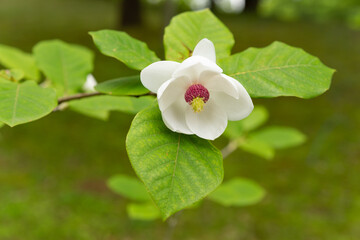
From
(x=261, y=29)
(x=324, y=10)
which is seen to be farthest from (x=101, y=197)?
(x=261, y=29)

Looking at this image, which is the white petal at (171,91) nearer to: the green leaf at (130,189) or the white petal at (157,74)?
the white petal at (157,74)

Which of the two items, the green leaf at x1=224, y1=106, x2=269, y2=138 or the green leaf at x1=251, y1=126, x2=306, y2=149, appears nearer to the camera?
the green leaf at x1=224, y1=106, x2=269, y2=138

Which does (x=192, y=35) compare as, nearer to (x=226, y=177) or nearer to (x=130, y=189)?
(x=130, y=189)

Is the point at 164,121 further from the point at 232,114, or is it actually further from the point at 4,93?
the point at 4,93

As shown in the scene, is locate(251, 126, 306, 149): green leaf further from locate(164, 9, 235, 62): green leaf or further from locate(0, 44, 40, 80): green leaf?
locate(164, 9, 235, 62): green leaf

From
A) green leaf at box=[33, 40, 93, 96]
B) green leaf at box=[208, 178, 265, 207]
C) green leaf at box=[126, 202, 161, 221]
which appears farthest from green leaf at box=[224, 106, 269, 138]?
green leaf at box=[33, 40, 93, 96]

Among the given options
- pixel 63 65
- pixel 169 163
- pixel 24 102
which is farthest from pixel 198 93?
pixel 63 65
